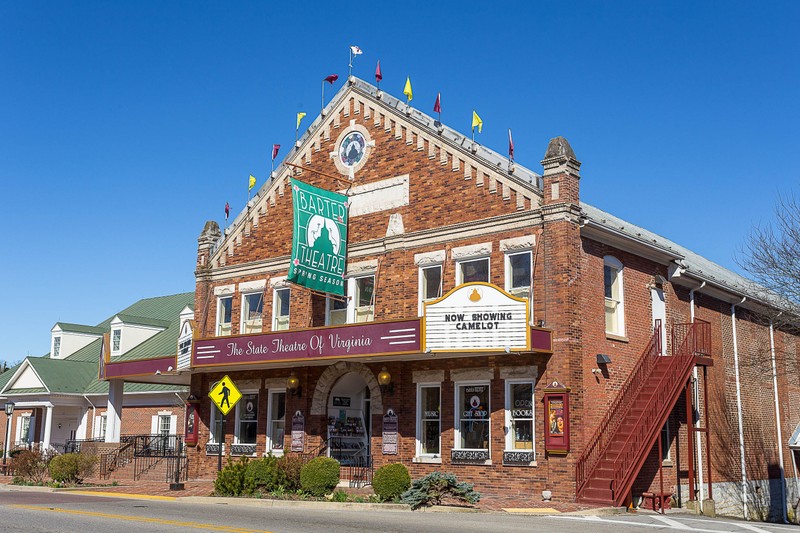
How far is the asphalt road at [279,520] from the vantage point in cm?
1460

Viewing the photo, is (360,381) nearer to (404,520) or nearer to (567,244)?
(567,244)

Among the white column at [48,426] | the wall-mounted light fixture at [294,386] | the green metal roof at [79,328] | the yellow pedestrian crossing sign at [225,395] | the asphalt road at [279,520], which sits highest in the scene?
the green metal roof at [79,328]

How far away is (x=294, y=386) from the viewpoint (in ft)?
89.2

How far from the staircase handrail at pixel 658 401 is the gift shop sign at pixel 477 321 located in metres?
3.53

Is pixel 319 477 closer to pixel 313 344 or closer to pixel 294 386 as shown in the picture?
pixel 313 344

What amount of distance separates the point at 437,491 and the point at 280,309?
11090mm

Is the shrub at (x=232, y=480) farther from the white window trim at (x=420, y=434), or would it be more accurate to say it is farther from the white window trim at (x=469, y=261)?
the white window trim at (x=469, y=261)

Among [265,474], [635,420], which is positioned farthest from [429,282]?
[265,474]

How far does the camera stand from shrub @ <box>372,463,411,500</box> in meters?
20.7

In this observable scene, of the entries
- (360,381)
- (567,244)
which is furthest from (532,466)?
(360,381)

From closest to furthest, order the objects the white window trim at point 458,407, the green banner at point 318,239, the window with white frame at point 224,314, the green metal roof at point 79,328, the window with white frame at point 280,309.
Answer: the white window trim at point 458,407, the green banner at point 318,239, the window with white frame at point 280,309, the window with white frame at point 224,314, the green metal roof at point 79,328

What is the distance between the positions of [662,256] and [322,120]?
491 inches

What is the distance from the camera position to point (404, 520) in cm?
1648

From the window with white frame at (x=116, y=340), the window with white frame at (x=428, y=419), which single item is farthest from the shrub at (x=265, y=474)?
the window with white frame at (x=116, y=340)
